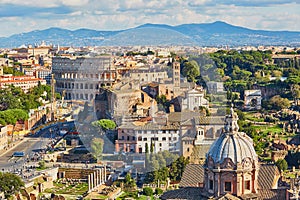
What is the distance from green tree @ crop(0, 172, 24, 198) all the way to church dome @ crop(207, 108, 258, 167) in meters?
7.56

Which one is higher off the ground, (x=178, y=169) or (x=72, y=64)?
(x=72, y=64)

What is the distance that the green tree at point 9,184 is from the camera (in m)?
18.5

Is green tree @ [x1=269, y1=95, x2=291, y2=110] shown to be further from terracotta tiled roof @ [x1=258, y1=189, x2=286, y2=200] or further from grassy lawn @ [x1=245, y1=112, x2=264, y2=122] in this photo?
terracotta tiled roof @ [x1=258, y1=189, x2=286, y2=200]

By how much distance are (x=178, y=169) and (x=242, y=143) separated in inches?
325

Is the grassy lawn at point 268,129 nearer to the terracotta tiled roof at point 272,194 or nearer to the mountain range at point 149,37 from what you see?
the mountain range at point 149,37

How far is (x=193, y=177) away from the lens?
52.2 feet

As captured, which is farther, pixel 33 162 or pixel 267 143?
pixel 267 143

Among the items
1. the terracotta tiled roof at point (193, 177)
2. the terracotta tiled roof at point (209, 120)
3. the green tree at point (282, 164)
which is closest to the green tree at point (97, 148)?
the terracotta tiled roof at point (209, 120)

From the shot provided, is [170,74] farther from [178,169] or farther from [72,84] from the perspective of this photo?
[178,169]

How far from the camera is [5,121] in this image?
30.5 m

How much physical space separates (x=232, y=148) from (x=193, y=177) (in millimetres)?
2856

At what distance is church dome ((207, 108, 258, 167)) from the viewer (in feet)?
43.5

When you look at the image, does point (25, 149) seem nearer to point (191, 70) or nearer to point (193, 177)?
point (193, 177)

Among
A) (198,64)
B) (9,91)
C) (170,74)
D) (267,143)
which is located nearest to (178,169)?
(267,143)
